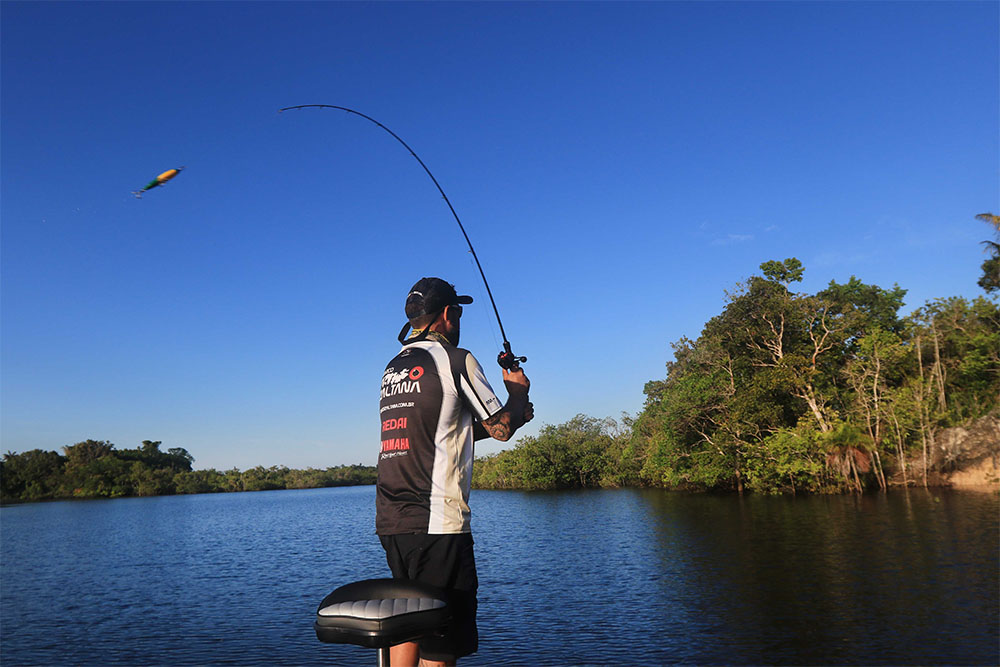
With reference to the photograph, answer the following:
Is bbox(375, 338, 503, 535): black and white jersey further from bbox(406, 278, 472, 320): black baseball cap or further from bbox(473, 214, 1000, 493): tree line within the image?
bbox(473, 214, 1000, 493): tree line

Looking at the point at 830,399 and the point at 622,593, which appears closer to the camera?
the point at 622,593

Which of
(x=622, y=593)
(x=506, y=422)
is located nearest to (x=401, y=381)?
(x=506, y=422)

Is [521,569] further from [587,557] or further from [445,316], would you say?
[445,316]

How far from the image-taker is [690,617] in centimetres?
1246

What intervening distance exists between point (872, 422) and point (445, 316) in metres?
40.3

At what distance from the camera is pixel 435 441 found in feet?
11.2

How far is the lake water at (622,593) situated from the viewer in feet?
35.3

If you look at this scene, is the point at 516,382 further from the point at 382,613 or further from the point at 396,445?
the point at 382,613

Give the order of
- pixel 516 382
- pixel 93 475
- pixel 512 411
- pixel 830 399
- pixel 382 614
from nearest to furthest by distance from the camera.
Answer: pixel 382 614
pixel 512 411
pixel 516 382
pixel 830 399
pixel 93 475

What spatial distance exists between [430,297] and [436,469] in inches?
38.5

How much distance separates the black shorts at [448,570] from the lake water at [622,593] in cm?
797

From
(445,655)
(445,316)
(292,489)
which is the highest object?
(445,316)

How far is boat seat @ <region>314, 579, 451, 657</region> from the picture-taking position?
2.46 meters

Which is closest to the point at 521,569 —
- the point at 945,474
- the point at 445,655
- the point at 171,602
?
the point at 171,602
